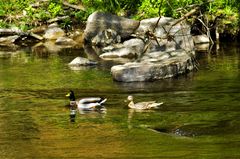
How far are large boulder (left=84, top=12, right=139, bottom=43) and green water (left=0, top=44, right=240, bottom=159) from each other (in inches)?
290

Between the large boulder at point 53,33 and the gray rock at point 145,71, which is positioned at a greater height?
the large boulder at point 53,33

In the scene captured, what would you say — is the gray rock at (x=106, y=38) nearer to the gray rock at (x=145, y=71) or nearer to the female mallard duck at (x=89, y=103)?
the gray rock at (x=145, y=71)

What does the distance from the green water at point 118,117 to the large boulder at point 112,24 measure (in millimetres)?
7359

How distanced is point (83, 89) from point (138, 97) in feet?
8.30

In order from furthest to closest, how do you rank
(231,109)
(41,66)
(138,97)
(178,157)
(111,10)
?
(111,10) < (41,66) < (138,97) < (231,109) < (178,157)

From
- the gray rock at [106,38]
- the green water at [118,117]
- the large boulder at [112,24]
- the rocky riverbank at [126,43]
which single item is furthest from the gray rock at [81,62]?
the large boulder at [112,24]

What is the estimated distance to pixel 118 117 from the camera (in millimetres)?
18109

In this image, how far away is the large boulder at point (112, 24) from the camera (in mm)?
35281

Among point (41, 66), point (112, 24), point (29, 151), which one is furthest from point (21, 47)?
point (29, 151)

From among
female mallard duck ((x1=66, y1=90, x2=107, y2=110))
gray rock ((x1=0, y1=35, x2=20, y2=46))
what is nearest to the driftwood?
gray rock ((x1=0, y1=35, x2=20, y2=46))

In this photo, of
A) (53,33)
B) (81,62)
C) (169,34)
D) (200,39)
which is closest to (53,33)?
(53,33)

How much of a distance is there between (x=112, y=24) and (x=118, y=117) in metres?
17.9

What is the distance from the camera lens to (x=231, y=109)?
60.7 feet

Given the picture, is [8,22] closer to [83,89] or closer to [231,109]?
[83,89]
